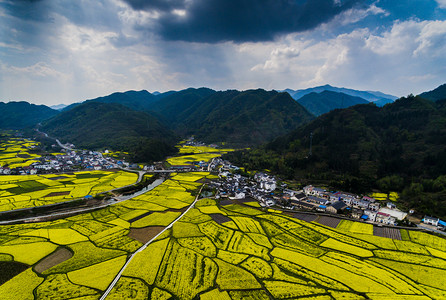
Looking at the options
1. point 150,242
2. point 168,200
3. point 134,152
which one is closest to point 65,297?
point 150,242

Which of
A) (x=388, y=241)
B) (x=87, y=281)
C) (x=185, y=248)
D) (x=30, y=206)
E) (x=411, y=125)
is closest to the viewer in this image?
(x=87, y=281)

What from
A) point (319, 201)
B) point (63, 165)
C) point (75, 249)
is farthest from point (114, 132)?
point (319, 201)

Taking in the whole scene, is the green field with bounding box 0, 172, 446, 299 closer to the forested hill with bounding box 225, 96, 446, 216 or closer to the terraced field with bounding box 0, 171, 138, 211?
the terraced field with bounding box 0, 171, 138, 211

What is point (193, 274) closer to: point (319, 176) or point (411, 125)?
point (319, 176)

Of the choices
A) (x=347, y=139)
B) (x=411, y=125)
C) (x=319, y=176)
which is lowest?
(x=319, y=176)

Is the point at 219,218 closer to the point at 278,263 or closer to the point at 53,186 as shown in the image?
the point at 278,263
